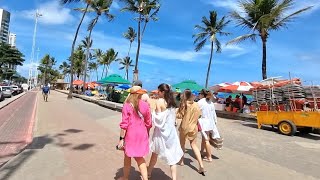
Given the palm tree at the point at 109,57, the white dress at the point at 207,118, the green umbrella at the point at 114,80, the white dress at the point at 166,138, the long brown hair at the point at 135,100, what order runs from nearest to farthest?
the long brown hair at the point at 135,100 < the white dress at the point at 166,138 < the white dress at the point at 207,118 < the green umbrella at the point at 114,80 < the palm tree at the point at 109,57

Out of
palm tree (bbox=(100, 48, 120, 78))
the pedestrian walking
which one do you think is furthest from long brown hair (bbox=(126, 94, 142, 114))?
palm tree (bbox=(100, 48, 120, 78))

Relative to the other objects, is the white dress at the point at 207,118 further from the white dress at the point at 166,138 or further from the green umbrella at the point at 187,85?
the green umbrella at the point at 187,85

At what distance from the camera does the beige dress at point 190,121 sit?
6.70 metres

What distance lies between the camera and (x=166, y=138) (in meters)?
5.62

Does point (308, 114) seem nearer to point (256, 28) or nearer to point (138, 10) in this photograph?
point (256, 28)

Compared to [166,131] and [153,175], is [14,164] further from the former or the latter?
[166,131]

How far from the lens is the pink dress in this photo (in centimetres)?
509

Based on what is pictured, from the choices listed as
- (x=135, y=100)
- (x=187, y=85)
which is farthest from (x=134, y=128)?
(x=187, y=85)

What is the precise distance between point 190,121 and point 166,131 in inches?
47.7

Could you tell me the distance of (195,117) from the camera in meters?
6.76

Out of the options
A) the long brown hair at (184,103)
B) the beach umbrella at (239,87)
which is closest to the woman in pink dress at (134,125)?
the long brown hair at (184,103)

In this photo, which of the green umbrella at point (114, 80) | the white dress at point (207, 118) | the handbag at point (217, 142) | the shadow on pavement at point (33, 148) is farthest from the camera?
the green umbrella at point (114, 80)

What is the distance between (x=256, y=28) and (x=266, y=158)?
14.2 m

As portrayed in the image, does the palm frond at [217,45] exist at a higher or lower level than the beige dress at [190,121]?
higher
